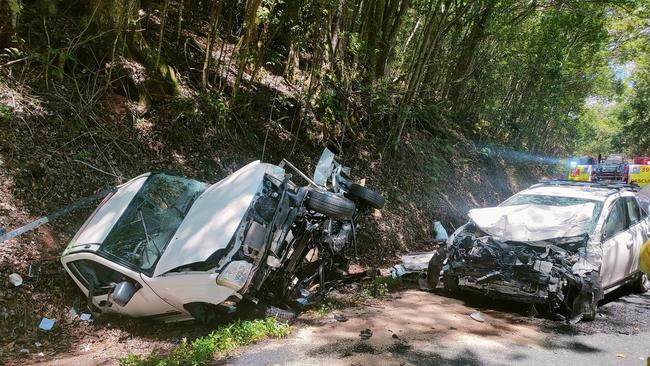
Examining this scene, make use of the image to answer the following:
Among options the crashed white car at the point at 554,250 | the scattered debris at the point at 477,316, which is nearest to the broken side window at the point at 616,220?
the crashed white car at the point at 554,250

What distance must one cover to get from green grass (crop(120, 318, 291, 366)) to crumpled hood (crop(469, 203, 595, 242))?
3.08 meters

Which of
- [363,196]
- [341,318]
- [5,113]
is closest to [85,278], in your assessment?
[341,318]

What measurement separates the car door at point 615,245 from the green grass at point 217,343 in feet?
13.2

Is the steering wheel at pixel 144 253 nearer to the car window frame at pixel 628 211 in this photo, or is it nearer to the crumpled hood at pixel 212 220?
the crumpled hood at pixel 212 220

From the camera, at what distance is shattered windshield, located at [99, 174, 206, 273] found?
16.4ft

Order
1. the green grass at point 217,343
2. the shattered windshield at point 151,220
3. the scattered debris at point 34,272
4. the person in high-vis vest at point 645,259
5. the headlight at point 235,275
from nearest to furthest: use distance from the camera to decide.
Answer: the person in high-vis vest at point 645,259 < the green grass at point 217,343 < the headlight at point 235,275 < the shattered windshield at point 151,220 < the scattered debris at point 34,272

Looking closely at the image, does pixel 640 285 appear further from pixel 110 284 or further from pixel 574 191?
pixel 110 284

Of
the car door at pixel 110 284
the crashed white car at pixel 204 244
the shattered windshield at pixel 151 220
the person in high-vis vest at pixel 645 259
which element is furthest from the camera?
the shattered windshield at pixel 151 220

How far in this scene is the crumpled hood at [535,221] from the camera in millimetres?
5961

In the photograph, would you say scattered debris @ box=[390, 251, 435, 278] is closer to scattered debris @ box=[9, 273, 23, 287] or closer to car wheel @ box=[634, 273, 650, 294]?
car wheel @ box=[634, 273, 650, 294]

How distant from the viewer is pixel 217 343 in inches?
179

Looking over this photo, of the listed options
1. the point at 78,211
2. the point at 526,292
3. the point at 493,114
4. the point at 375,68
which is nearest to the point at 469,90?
the point at 493,114

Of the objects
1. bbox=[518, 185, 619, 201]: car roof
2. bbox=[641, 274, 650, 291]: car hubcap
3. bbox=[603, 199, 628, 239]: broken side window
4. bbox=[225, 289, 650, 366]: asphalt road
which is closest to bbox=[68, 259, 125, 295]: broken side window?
bbox=[225, 289, 650, 366]: asphalt road

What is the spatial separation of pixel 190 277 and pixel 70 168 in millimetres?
3641
